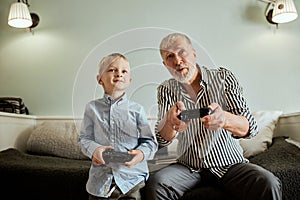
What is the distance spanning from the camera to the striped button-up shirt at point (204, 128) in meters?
0.86

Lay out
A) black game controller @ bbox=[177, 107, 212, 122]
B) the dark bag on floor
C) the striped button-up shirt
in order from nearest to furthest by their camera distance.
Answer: black game controller @ bbox=[177, 107, 212, 122], the striped button-up shirt, the dark bag on floor

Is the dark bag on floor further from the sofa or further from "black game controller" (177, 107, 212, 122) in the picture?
"black game controller" (177, 107, 212, 122)

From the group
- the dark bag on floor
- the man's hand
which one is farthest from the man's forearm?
the dark bag on floor

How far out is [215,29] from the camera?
181 cm

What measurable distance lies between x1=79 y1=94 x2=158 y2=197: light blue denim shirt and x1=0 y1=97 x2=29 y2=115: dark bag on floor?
1131 mm

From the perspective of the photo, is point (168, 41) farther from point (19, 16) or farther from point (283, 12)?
point (19, 16)

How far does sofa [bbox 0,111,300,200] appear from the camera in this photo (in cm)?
99

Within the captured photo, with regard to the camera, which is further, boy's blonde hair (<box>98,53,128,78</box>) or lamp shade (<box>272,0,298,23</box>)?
lamp shade (<box>272,0,298,23</box>)

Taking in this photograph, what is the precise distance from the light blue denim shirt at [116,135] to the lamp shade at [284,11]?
4.05 ft

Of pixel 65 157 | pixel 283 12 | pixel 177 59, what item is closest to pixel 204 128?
pixel 177 59

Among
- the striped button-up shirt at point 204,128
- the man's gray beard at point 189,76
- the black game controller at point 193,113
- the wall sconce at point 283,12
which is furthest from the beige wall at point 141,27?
the black game controller at point 193,113

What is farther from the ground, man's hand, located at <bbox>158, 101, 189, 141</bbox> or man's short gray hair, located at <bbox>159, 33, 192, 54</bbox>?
man's short gray hair, located at <bbox>159, 33, 192, 54</bbox>

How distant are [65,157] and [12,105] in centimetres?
50

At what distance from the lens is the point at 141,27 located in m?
1.69
